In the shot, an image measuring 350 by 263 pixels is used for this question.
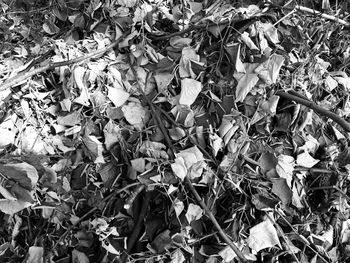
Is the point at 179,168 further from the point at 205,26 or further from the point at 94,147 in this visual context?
the point at 205,26

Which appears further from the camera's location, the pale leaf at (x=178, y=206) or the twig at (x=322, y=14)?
the twig at (x=322, y=14)

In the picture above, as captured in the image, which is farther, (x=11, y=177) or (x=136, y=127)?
(x=136, y=127)

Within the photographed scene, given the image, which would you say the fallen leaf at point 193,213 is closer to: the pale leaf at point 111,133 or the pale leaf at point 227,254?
the pale leaf at point 227,254

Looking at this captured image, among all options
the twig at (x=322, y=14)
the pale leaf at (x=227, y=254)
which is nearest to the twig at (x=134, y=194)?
the pale leaf at (x=227, y=254)

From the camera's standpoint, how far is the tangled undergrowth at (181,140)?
982mm

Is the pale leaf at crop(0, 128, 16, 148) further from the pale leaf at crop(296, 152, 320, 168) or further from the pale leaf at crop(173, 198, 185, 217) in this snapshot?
the pale leaf at crop(296, 152, 320, 168)

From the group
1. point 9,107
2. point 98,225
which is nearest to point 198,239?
point 98,225

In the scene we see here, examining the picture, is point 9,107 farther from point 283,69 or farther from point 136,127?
point 283,69

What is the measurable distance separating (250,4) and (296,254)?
1.94 feet

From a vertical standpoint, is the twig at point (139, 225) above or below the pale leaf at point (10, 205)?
below

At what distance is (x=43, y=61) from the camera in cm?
109

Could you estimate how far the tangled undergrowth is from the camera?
982mm

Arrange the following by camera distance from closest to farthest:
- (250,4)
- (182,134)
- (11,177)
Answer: (11,177) → (182,134) → (250,4)

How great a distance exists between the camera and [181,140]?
3.34 feet
